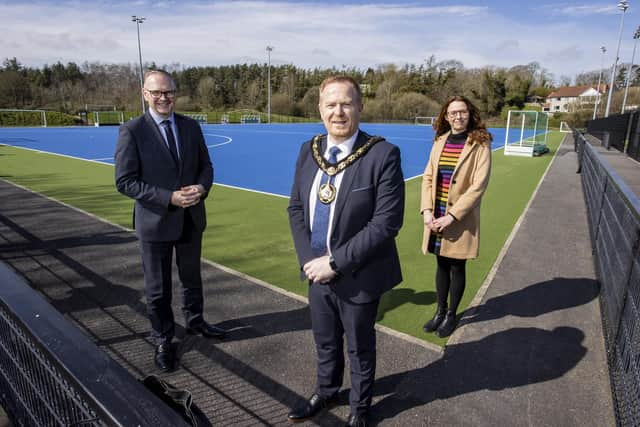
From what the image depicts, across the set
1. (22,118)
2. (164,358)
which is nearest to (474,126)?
(164,358)

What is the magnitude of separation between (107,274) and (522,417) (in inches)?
180

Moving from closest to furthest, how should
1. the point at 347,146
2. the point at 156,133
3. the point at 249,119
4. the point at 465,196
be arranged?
the point at 347,146, the point at 156,133, the point at 465,196, the point at 249,119

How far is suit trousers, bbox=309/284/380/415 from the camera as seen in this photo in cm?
249

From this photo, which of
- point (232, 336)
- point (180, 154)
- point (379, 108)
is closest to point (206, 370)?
point (232, 336)

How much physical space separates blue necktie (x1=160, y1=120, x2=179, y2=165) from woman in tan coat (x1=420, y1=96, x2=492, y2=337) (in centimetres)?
214

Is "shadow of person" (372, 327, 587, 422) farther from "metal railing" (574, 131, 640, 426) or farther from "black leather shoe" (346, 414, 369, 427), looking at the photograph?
"metal railing" (574, 131, 640, 426)

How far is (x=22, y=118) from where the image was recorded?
41562 mm

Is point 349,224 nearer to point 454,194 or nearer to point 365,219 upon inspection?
point 365,219

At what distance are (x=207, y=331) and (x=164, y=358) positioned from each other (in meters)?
0.50

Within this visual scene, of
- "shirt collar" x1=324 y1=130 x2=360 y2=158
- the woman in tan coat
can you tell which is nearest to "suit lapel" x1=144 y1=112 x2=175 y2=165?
"shirt collar" x1=324 y1=130 x2=360 y2=158

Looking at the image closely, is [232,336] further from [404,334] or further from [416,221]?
[416,221]

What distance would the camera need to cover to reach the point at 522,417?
108 inches

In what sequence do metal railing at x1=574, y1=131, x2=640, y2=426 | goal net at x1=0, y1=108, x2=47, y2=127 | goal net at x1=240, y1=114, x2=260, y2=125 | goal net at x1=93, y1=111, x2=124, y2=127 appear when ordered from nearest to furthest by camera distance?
1. metal railing at x1=574, y1=131, x2=640, y2=426
2. goal net at x1=0, y1=108, x2=47, y2=127
3. goal net at x1=93, y1=111, x2=124, y2=127
4. goal net at x1=240, y1=114, x2=260, y2=125

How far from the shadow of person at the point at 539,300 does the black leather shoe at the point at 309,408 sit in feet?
6.12
